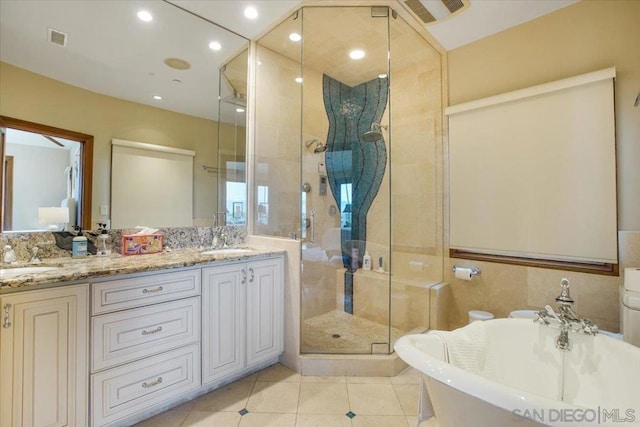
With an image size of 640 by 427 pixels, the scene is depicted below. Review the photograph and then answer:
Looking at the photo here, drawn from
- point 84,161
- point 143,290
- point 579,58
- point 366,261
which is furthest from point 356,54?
point 143,290

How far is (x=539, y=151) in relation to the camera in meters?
2.33

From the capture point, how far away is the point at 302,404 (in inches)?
72.0

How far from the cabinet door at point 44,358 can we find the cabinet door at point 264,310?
93 cm

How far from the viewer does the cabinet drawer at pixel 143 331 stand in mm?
1436

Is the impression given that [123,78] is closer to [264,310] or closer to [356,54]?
[264,310]

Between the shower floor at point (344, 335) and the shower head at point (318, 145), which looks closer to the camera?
the shower floor at point (344, 335)

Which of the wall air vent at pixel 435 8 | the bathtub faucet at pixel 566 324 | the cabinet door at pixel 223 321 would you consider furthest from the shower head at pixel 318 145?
the bathtub faucet at pixel 566 324

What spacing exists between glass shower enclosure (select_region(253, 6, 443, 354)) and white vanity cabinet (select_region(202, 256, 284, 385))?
37cm

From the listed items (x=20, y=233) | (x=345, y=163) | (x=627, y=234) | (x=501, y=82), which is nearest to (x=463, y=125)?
(x=501, y=82)

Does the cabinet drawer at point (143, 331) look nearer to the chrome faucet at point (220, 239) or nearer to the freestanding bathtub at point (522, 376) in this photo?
the chrome faucet at point (220, 239)

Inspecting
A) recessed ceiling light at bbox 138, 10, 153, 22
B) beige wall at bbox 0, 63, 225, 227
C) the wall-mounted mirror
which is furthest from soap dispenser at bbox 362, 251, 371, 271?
recessed ceiling light at bbox 138, 10, 153, 22

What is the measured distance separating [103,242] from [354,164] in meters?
2.42

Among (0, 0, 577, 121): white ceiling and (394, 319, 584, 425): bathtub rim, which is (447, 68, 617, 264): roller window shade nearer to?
(0, 0, 577, 121): white ceiling

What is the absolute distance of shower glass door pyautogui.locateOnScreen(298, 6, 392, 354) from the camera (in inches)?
105
